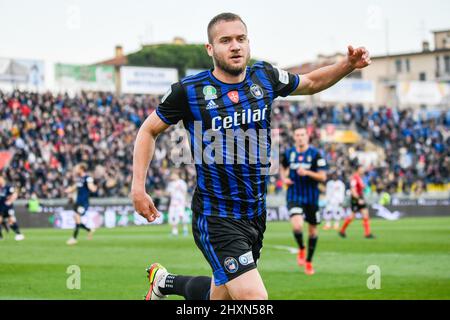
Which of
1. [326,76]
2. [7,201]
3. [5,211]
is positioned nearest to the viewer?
[326,76]

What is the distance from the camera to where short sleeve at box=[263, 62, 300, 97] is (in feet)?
22.6

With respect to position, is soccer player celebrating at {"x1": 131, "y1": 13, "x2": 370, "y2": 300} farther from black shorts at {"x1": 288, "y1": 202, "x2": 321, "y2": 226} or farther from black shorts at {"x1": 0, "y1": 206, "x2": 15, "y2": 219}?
black shorts at {"x1": 0, "y1": 206, "x2": 15, "y2": 219}

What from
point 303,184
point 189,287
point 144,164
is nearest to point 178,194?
point 303,184

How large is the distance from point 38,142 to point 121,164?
4023 mm

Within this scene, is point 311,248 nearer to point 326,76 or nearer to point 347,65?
point 326,76

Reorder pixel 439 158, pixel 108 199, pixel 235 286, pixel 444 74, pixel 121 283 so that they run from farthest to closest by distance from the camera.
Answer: pixel 444 74, pixel 439 158, pixel 108 199, pixel 121 283, pixel 235 286

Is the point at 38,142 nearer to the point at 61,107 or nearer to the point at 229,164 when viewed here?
the point at 61,107

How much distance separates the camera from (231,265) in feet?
20.8

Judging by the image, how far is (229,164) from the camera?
6504 millimetres

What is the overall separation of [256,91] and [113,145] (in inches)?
1235

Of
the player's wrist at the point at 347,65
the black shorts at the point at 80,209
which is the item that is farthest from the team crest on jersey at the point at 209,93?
the black shorts at the point at 80,209

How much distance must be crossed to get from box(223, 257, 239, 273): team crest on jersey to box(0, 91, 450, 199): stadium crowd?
27082 millimetres

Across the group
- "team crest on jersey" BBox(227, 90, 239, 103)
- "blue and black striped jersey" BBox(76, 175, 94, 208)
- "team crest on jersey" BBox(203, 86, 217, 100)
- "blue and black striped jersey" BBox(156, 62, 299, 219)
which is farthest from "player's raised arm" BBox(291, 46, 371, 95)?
"blue and black striped jersey" BBox(76, 175, 94, 208)
